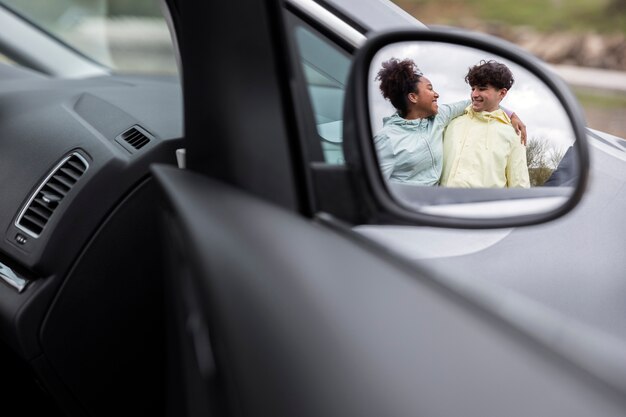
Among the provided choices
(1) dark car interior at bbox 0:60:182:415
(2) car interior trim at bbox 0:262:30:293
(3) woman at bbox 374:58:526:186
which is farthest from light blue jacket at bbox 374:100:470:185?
(2) car interior trim at bbox 0:262:30:293

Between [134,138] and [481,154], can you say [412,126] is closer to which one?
[481,154]

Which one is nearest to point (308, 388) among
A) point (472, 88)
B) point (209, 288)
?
point (209, 288)

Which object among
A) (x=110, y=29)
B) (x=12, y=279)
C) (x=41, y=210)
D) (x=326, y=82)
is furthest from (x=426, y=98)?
(x=110, y=29)

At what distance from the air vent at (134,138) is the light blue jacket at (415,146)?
50.2 inches

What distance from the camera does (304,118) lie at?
5.54ft

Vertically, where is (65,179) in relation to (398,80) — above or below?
below

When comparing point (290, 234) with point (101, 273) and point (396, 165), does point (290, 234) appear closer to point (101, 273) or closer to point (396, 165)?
point (396, 165)

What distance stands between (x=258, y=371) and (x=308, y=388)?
9 cm

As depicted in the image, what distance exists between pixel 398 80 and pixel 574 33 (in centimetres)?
184

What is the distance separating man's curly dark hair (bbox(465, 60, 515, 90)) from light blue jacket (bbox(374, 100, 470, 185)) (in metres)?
0.04

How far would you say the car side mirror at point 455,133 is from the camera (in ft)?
4.97

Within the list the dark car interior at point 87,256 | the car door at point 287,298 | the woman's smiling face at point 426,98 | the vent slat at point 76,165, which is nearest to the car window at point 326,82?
the car door at point 287,298

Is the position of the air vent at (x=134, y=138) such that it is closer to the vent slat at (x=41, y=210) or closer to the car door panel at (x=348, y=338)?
the vent slat at (x=41, y=210)

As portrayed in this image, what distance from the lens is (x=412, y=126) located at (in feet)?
5.46
